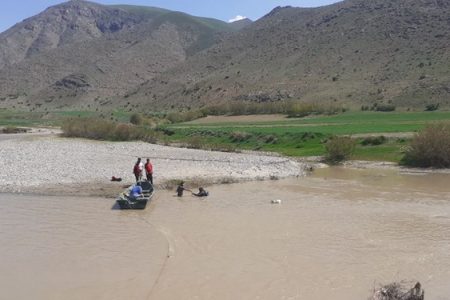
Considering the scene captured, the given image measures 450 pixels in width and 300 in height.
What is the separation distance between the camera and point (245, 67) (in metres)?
132

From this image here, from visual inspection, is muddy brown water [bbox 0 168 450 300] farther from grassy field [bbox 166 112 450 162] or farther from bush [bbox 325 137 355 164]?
grassy field [bbox 166 112 450 162]

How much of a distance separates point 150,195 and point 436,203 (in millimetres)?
13499

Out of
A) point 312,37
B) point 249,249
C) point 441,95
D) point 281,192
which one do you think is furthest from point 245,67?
point 249,249

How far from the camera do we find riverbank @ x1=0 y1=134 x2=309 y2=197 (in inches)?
1268

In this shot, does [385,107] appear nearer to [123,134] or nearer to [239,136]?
[239,136]

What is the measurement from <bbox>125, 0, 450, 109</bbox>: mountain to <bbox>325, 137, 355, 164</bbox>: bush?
134 feet

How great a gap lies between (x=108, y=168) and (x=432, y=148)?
22640mm

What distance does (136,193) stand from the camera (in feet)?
88.0

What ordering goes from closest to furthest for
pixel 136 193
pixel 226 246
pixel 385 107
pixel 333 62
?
1. pixel 226 246
2. pixel 136 193
3. pixel 385 107
4. pixel 333 62

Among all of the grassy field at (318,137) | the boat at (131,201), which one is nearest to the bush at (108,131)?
the grassy field at (318,137)

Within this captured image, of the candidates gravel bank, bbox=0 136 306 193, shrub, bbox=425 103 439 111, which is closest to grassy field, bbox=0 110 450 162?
shrub, bbox=425 103 439 111

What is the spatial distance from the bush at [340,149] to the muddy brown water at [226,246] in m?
15.6

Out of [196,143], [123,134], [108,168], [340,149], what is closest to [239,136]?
[196,143]

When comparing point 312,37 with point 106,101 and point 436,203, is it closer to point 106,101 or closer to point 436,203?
point 106,101
